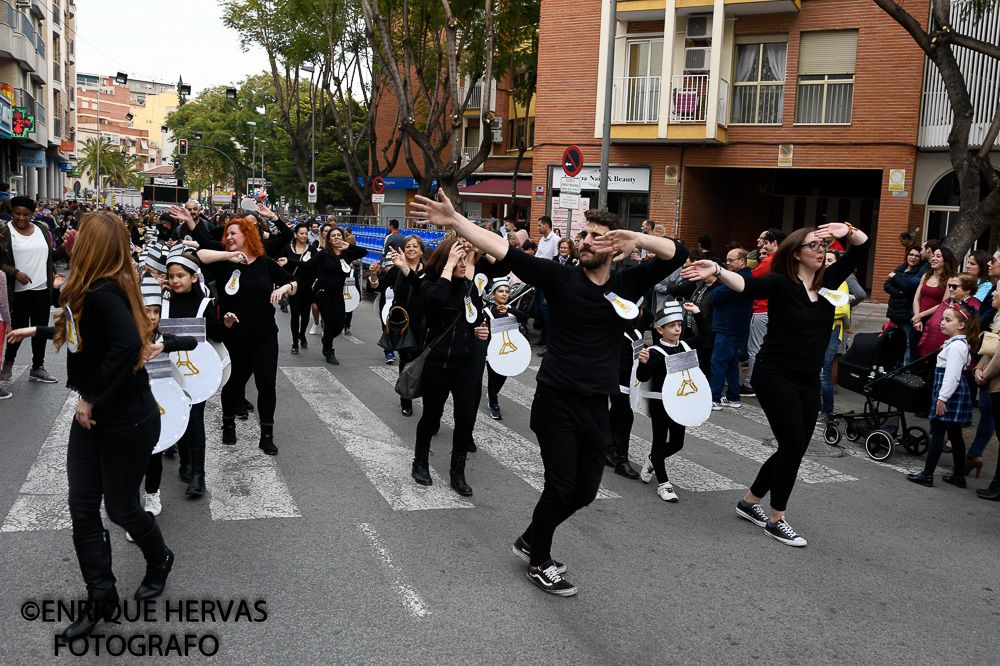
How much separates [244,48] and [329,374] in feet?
111

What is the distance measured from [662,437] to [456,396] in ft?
5.26

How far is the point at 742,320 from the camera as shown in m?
9.91

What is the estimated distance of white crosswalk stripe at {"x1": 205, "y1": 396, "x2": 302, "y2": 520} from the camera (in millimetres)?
5735

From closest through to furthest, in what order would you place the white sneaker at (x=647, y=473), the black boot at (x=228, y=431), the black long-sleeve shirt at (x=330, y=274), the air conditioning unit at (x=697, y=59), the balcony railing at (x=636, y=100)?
1. the white sneaker at (x=647, y=473)
2. the black boot at (x=228, y=431)
3. the black long-sleeve shirt at (x=330, y=274)
4. the air conditioning unit at (x=697, y=59)
5. the balcony railing at (x=636, y=100)

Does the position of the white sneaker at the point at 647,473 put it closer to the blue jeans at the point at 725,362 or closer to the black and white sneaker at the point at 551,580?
the black and white sneaker at the point at 551,580

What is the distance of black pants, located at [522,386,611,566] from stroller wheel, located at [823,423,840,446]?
4.74 m

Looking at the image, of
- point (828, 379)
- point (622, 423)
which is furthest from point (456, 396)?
point (828, 379)

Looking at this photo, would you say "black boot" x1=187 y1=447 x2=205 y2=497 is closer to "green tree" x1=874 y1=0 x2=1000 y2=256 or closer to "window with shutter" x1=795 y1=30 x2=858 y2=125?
"green tree" x1=874 y1=0 x2=1000 y2=256

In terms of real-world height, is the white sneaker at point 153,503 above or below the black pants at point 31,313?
below

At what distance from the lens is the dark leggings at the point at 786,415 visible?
17.7ft

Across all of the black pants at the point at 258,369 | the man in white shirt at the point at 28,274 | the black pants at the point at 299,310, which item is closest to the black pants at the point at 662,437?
the black pants at the point at 258,369

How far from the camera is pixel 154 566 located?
4.30 metres

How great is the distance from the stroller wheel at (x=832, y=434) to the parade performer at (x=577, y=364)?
469 centimetres

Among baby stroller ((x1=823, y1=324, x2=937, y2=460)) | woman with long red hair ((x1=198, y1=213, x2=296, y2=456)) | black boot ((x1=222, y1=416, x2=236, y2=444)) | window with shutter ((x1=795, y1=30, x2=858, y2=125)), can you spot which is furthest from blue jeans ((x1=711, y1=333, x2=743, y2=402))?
window with shutter ((x1=795, y1=30, x2=858, y2=125))
